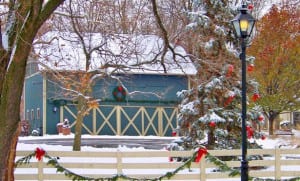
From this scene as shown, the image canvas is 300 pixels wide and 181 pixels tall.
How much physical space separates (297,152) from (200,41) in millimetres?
5249

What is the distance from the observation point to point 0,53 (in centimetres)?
1141

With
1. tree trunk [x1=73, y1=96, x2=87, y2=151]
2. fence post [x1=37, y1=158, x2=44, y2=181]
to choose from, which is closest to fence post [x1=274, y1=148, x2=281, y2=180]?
fence post [x1=37, y1=158, x2=44, y2=181]

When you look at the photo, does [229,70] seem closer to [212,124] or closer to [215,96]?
[215,96]

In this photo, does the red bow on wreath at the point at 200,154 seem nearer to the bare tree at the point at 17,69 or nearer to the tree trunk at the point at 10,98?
the bare tree at the point at 17,69

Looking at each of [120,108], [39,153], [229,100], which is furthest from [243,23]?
[120,108]

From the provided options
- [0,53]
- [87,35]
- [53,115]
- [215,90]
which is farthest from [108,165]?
[53,115]

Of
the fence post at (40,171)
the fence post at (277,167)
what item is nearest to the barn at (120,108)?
the fence post at (277,167)

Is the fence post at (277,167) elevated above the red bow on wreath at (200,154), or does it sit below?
below

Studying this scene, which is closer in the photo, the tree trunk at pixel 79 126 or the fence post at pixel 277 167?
the fence post at pixel 277 167

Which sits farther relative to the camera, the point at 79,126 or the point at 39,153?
the point at 79,126

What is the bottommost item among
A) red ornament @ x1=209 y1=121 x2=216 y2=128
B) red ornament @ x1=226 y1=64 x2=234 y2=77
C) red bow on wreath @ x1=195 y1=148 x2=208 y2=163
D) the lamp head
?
red bow on wreath @ x1=195 y1=148 x2=208 y2=163

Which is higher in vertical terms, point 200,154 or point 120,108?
point 120,108

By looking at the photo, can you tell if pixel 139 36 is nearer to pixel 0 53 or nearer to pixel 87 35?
pixel 87 35

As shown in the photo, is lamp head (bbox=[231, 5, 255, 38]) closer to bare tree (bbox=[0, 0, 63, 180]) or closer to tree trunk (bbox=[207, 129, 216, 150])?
bare tree (bbox=[0, 0, 63, 180])
